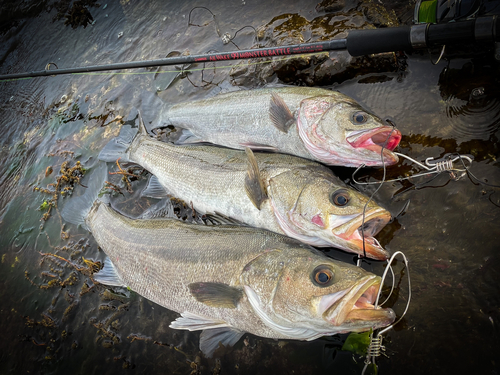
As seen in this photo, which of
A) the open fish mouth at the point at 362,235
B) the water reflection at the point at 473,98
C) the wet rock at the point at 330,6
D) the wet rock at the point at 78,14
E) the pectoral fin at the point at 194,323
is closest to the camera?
the open fish mouth at the point at 362,235

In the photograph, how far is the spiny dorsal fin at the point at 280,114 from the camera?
360cm

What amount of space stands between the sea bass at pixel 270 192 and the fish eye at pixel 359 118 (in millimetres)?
547

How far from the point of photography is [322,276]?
2.63 metres

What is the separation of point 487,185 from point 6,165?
8074 mm

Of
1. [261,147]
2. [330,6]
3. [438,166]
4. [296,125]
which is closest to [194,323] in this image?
[261,147]

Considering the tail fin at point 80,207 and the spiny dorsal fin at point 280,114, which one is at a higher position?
the spiny dorsal fin at point 280,114

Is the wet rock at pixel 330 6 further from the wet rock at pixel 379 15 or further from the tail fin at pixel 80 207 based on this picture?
the tail fin at pixel 80 207

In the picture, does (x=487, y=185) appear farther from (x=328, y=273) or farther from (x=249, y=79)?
(x=249, y=79)

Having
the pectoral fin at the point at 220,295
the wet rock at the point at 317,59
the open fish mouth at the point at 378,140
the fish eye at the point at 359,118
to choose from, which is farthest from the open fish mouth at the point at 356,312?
the wet rock at the point at 317,59

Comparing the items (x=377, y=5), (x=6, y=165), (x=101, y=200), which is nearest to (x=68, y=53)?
(x=6, y=165)

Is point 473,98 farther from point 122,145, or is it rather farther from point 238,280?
point 122,145

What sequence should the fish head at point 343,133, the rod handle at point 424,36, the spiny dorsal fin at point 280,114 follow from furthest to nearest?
1. the spiny dorsal fin at point 280,114
2. the fish head at point 343,133
3. the rod handle at point 424,36

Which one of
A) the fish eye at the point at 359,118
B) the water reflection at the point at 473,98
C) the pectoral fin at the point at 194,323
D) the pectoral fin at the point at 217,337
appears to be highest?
the fish eye at the point at 359,118

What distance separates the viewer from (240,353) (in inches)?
140
